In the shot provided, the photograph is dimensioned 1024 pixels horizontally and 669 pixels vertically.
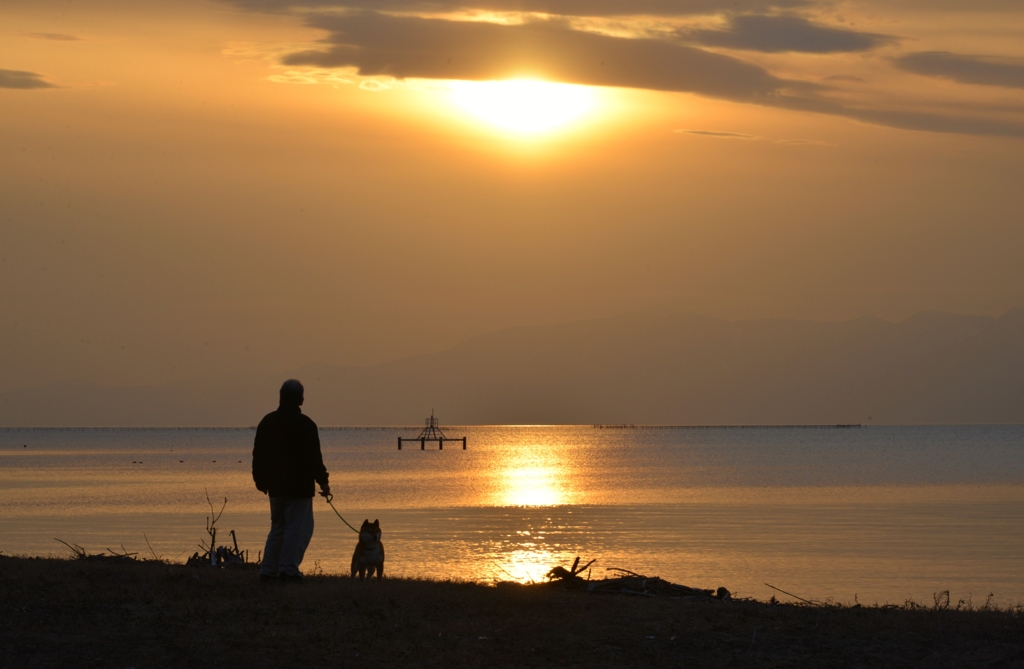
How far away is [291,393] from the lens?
12922 mm

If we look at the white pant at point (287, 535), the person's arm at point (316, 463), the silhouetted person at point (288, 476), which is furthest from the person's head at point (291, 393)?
the white pant at point (287, 535)

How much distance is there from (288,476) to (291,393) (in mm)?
904

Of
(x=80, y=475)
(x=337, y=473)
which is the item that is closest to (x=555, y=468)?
(x=337, y=473)

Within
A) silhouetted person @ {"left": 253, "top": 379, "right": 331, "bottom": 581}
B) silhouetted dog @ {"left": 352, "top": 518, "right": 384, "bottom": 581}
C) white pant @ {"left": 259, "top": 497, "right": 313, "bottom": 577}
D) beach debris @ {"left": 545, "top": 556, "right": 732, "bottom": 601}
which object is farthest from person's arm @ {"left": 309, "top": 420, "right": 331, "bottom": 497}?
beach debris @ {"left": 545, "top": 556, "right": 732, "bottom": 601}

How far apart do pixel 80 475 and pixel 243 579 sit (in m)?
77.9

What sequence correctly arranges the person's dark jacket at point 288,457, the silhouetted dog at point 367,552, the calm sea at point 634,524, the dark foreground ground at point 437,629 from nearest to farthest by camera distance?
the dark foreground ground at point 437,629 → the person's dark jacket at point 288,457 → the silhouetted dog at point 367,552 → the calm sea at point 634,524

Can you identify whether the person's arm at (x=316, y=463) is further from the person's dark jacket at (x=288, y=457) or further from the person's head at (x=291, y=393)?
the person's head at (x=291, y=393)

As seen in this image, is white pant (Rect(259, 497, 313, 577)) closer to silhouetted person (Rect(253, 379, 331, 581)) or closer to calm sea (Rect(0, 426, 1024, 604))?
silhouetted person (Rect(253, 379, 331, 581))

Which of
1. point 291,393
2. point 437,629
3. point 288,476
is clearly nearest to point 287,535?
point 288,476

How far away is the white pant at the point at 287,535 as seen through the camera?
1285 cm

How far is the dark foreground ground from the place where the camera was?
10180 millimetres

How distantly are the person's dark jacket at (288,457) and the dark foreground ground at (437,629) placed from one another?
1.06m

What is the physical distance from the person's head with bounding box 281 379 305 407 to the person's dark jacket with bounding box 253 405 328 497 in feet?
0.20

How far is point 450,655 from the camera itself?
1024cm
